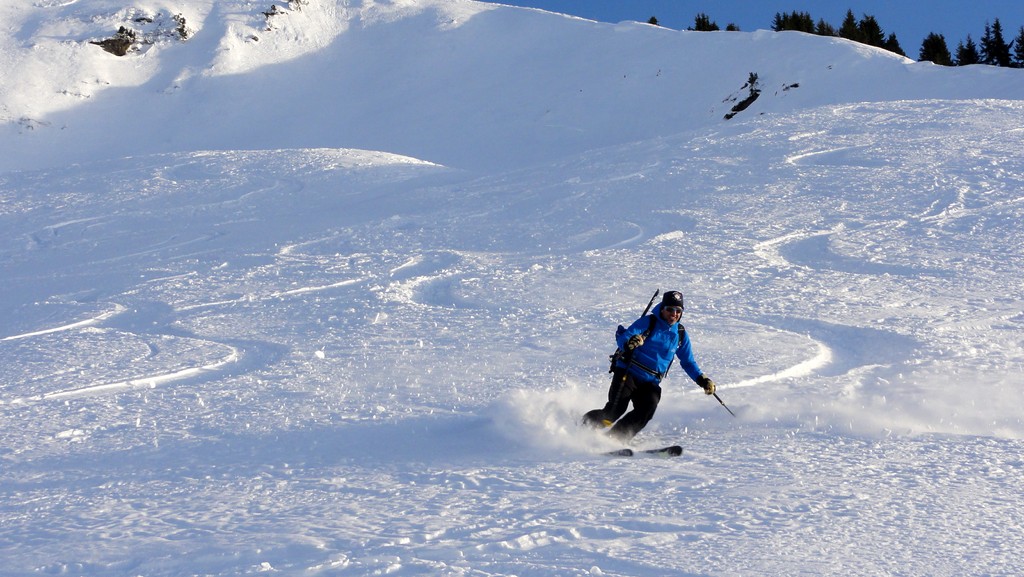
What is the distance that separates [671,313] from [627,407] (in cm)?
71

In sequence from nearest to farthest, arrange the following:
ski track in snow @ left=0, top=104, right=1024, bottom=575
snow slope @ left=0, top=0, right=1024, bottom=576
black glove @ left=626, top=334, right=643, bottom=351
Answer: ski track in snow @ left=0, top=104, right=1024, bottom=575 < snow slope @ left=0, top=0, right=1024, bottom=576 < black glove @ left=626, top=334, right=643, bottom=351

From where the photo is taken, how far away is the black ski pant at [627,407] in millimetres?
6367

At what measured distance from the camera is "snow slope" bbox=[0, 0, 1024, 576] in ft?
15.1

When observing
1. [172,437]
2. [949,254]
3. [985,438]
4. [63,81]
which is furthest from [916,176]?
[63,81]

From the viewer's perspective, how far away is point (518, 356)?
8.52 m

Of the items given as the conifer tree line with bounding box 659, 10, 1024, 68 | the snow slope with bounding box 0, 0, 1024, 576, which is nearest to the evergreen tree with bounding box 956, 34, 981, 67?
the conifer tree line with bounding box 659, 10, 1024, 68

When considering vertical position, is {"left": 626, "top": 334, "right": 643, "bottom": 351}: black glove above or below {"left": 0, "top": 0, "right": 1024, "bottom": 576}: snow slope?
above

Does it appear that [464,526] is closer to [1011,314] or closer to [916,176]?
[1011,314]

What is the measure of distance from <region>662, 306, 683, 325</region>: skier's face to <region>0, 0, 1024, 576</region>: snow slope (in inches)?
32.6

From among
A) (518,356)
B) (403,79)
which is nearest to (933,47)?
(403,79)

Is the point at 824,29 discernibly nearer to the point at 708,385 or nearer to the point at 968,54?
the point at 968,54

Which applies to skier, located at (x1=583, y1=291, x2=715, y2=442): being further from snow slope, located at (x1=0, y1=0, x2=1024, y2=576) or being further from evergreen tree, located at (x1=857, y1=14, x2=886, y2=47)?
evergreen tree, located at (x1=857, y1=14, x2=886, y2=47)

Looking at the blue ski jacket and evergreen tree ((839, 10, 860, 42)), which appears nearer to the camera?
the blue ski jacket

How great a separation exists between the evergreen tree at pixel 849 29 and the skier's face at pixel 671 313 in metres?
49.3
